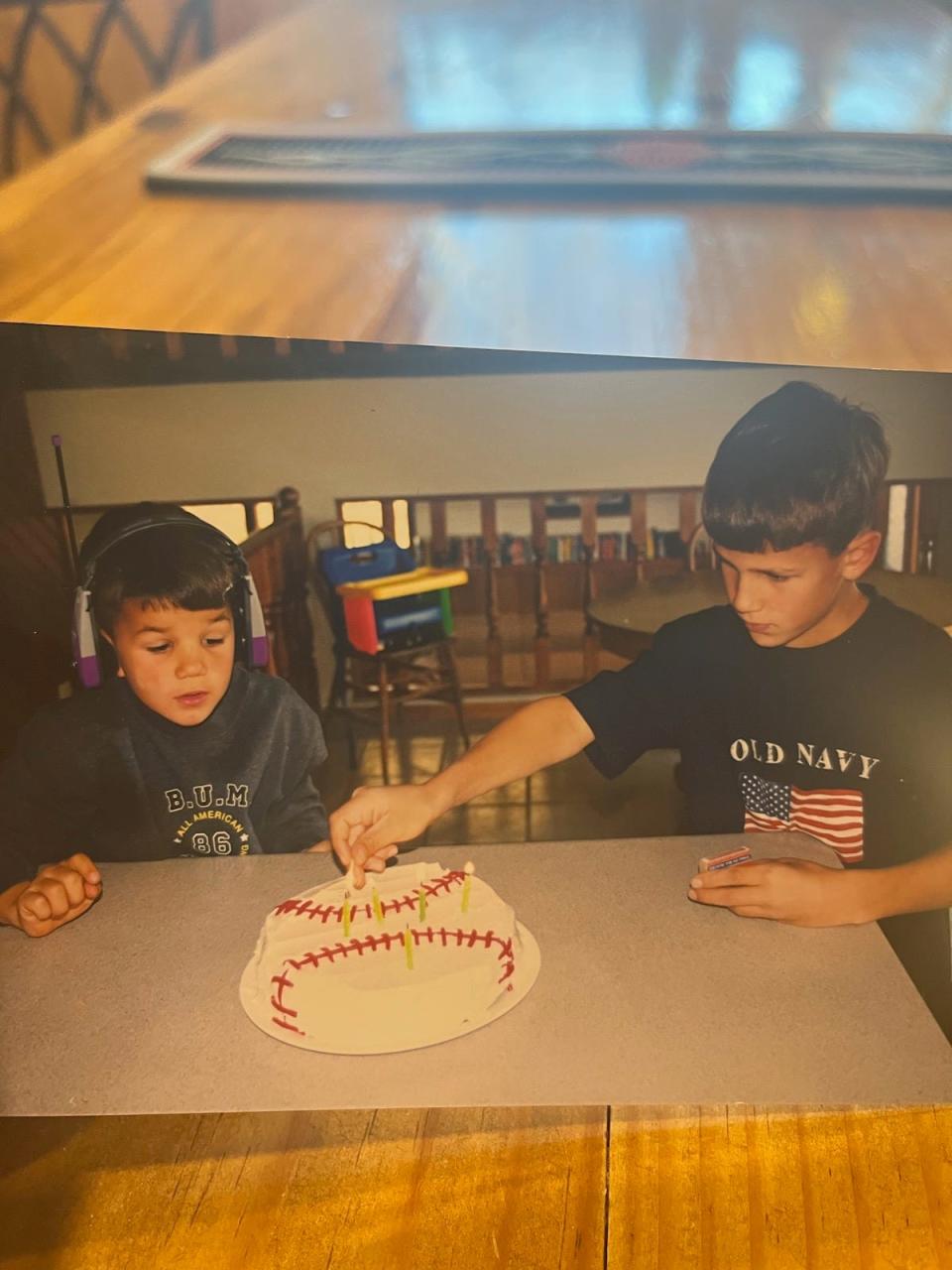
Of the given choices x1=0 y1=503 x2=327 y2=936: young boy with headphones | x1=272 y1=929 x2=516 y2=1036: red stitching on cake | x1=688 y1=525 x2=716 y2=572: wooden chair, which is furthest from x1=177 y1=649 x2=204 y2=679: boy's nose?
x1=688 y1=525 x2=716 y2=572: wooden chair

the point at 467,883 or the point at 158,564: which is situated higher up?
the point at 158,564

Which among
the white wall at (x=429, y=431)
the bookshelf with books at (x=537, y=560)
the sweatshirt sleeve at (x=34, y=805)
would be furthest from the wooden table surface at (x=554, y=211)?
the sweatshirt sleeve at (x=34, y=805)

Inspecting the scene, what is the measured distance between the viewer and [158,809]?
1222mm

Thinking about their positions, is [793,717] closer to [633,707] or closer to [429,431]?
[633,707]

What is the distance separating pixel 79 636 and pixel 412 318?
1.70ft

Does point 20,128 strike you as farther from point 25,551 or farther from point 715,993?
point 715,993

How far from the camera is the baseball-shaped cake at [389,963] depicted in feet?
3.54

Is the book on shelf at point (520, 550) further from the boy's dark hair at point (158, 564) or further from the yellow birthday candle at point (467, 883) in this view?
the yellow birthday candle at point (467, 883)

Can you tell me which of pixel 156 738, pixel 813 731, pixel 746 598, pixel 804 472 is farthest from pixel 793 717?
Answer: pixel 156 738

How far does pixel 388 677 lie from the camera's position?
1165 millimetres

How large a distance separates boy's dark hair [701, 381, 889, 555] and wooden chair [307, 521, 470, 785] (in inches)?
13.4

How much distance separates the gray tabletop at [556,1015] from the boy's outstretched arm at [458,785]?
0.07 m

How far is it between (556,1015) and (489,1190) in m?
0.22

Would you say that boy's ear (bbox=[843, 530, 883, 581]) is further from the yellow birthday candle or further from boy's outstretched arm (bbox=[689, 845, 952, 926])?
the yellow birthday candle
